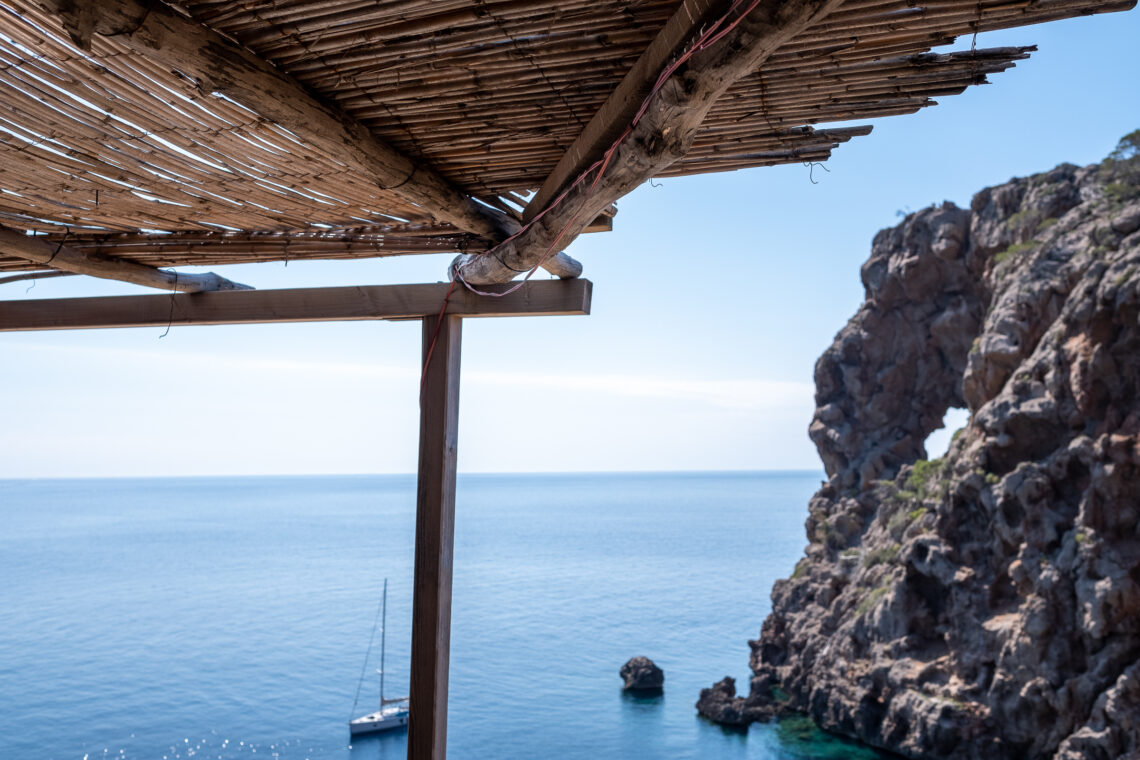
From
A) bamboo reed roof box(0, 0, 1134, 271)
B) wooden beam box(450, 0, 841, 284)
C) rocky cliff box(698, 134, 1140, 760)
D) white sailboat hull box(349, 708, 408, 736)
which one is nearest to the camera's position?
wooden beam box(450, 0, 841, 284)

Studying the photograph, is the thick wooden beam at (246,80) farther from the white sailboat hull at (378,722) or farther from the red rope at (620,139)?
the white sailboat hull at (378,722)

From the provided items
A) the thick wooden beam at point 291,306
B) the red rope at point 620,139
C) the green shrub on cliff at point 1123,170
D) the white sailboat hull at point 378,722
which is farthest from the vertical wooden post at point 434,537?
the white sailboat hull at point 378,722

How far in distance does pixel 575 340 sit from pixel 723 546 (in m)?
38.3

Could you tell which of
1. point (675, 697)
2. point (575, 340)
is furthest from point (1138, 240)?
point (575, 340)

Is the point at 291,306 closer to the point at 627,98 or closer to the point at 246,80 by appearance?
the point at 246,80

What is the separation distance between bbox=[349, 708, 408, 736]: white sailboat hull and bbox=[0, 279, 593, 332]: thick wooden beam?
23873 mm

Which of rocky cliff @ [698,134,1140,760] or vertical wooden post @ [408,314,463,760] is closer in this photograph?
vertical wooden post @ [408,314,463,760]

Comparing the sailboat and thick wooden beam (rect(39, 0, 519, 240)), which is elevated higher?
thick wooden beam (rect(39, 0, 519, 240))

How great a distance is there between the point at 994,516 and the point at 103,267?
1550 cm

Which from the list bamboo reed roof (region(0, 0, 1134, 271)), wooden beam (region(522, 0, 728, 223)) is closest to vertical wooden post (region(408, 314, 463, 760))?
bamboo reed roof (region(0, 0, 1134, 271))

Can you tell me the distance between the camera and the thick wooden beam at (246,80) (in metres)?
0.98

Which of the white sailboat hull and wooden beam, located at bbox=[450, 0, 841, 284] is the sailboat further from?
wooden beam, located at bbox=[450, 0, 841, 284]

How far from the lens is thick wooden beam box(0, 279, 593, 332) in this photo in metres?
1.95

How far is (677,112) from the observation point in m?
1.08
